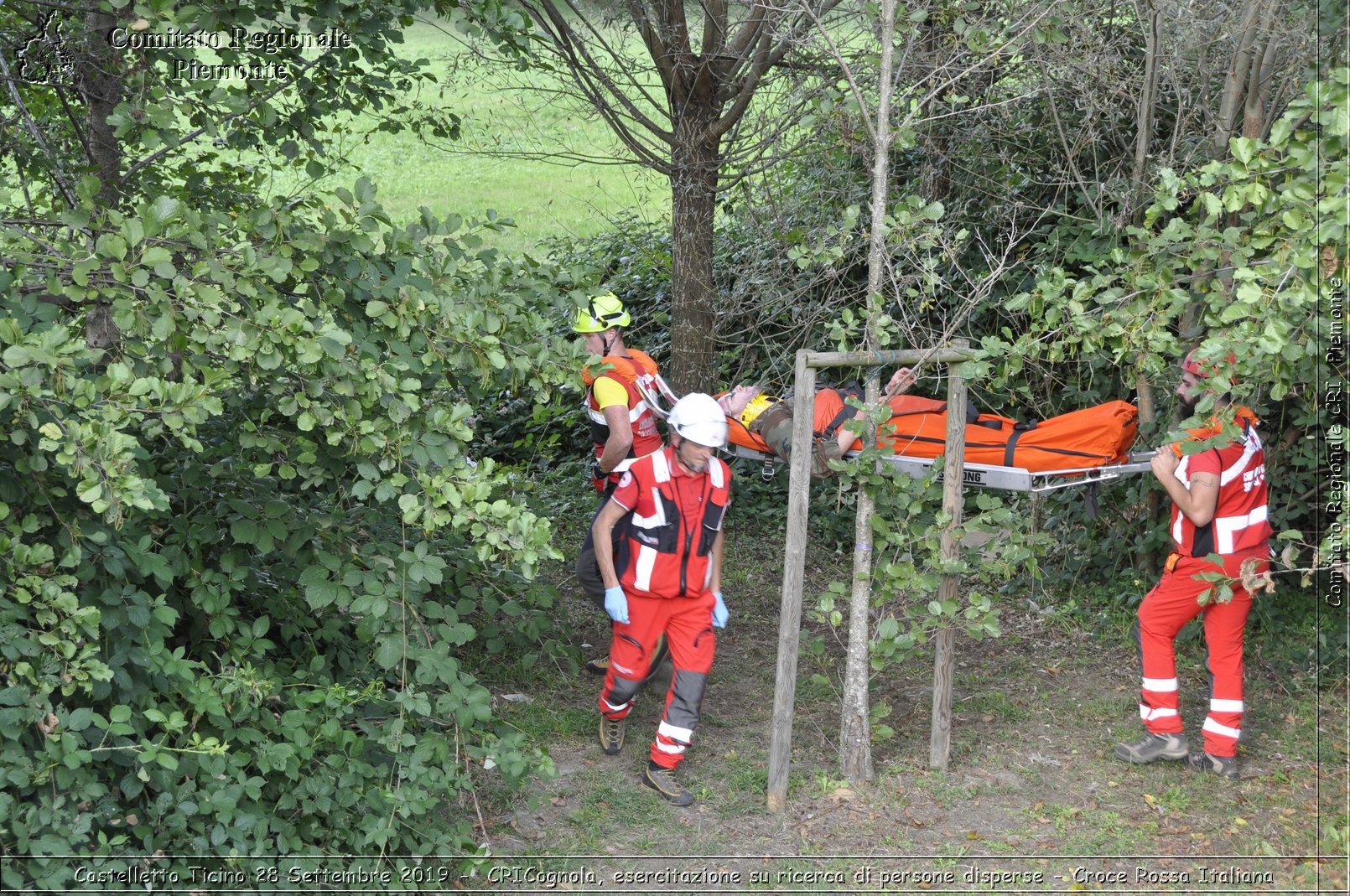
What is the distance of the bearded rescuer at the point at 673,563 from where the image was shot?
16.6 ft

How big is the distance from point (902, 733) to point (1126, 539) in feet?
8.27

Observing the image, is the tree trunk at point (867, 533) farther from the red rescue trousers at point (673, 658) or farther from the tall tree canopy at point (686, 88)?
the tall tree canopy at point (686, 88)

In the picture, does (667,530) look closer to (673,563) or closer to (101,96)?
(673,563)

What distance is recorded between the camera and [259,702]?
4219 mm

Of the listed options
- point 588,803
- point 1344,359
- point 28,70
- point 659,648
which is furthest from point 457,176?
point 1344,359

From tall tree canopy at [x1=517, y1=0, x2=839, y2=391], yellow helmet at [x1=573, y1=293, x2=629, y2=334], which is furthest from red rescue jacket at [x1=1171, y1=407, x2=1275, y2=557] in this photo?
tall tree canopy at [x1=517, y1=0, x2=839, y2=391]

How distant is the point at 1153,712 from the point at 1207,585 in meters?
0.69

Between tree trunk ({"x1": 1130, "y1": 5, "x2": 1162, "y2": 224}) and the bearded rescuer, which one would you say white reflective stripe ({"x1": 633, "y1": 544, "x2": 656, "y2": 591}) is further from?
tree trunk ({"x1": 1130, "y1": 5, "x2": 1162, "y2": 224})

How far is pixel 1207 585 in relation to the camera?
4965mm

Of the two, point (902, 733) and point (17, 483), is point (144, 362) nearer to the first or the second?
point (17, 483)

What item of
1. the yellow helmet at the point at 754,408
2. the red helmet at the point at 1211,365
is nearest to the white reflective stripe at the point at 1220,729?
the red helmet at the point at 1211,365

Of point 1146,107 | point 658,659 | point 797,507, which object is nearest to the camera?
point 797,507

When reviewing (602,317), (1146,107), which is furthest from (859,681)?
(1146,107)

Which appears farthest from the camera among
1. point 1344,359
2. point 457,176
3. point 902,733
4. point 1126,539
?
point 457,176
